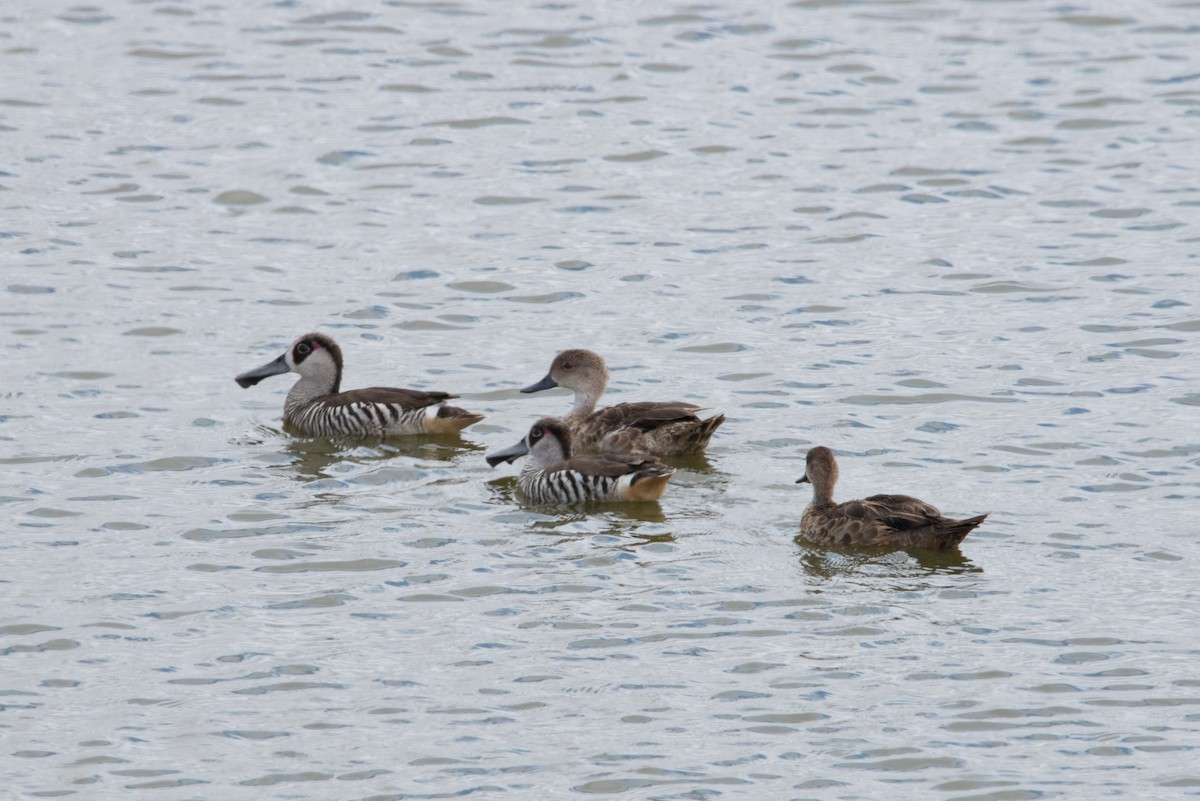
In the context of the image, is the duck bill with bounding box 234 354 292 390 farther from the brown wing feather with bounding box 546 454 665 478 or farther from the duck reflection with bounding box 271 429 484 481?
the brown wing feather with bounding box 546 454 665 478

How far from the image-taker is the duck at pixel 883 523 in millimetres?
11484

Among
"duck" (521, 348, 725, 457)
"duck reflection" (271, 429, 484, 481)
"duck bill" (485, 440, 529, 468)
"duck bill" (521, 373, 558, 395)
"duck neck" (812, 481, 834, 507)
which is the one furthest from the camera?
"duck bill" (521, 373, 558, 395)

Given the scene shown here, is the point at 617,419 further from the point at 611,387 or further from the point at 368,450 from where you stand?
the point at 368,450

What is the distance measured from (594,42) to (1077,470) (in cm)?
1184

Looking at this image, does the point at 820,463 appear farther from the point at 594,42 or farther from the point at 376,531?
the point at 594,42

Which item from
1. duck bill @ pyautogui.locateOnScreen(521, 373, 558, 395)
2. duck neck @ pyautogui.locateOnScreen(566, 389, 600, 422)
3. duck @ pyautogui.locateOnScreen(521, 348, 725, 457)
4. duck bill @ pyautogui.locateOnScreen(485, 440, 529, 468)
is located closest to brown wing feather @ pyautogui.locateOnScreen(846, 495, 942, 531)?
duck @ pyautogui.locateOnScreen(521, 348, 725, 457)

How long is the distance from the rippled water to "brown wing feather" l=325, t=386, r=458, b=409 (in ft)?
1.01

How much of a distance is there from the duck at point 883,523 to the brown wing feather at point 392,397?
119 inches

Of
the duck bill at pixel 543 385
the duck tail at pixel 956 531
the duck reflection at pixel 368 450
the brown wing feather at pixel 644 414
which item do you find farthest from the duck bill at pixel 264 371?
the duck tail at pixel 956 531

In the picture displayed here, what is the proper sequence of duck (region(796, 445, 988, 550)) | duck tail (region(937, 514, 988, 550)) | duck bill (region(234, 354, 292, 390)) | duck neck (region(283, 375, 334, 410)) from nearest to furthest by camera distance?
duck tail (region(937, 514, 988, 550)), duck (region(796, 445, 988, 550)), duck neck (region(283, 375, 334, 410)), duck bill (region(234, 354, 292, 390))

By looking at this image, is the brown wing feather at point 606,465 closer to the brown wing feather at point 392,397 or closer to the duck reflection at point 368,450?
the duck reflection at point 368,450

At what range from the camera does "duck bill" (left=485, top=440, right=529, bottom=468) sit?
13.1 meters

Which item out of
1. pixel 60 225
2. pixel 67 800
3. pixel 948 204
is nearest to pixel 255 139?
pixel 60 225

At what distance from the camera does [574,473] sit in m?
12.7
